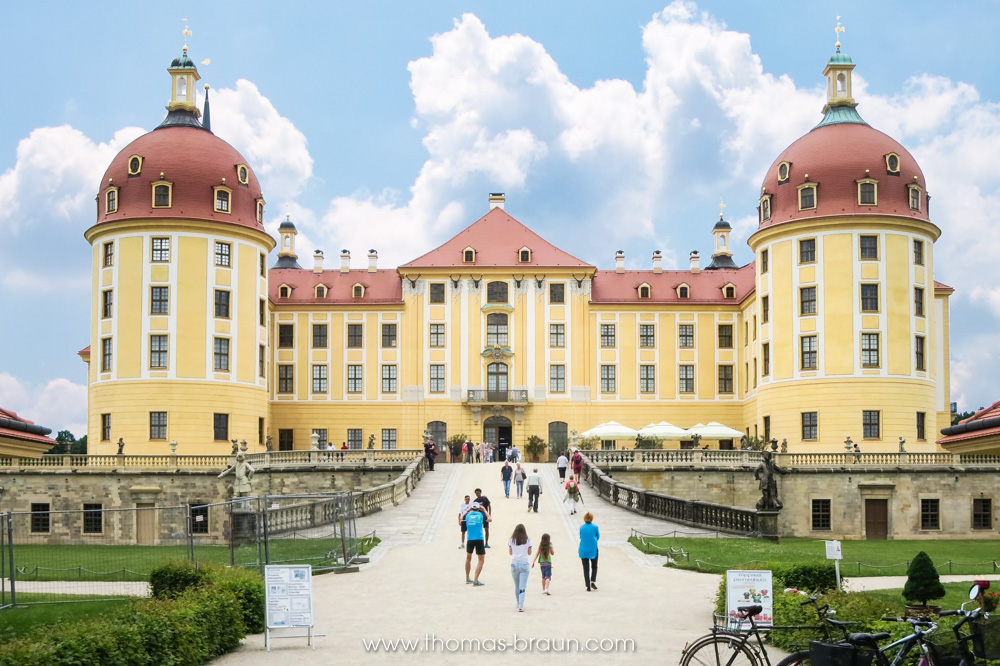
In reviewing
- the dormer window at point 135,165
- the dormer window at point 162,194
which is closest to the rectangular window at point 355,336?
the dormer window at point 162,194

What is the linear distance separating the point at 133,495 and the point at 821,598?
41.9 metres

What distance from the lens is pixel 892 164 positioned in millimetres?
59188

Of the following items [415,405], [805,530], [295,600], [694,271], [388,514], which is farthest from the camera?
[694,271]

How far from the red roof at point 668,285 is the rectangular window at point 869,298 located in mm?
11939

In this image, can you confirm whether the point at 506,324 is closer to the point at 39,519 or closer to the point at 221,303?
the point at 221,303

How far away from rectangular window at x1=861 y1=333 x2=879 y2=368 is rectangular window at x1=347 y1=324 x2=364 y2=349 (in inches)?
1142

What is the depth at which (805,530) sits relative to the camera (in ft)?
165

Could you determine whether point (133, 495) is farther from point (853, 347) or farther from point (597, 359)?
point (853, 347)

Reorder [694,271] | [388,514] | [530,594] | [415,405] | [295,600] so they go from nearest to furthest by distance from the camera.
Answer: [295,600]
[530,594]
[388,514]
[415,405]
[694,271]

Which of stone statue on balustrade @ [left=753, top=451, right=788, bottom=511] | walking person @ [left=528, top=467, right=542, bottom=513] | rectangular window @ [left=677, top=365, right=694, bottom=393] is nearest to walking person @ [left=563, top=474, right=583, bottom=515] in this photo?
walking person @ [left=528, top=467, right=542, bottom=513]

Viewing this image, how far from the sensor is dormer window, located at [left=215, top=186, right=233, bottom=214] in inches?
2416

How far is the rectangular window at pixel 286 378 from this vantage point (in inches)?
2793

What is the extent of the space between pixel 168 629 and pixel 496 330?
54886mm

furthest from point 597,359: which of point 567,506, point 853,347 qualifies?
point 567,506
